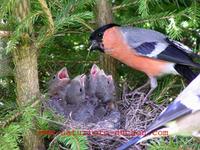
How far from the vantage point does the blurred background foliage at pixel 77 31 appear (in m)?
2.20

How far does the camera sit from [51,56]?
287cm

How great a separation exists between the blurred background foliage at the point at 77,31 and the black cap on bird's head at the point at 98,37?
4cm

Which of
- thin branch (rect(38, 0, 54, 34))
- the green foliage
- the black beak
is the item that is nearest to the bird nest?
the green foliage

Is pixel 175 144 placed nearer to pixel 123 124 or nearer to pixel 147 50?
pixel 123 124

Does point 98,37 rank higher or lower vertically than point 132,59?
higher

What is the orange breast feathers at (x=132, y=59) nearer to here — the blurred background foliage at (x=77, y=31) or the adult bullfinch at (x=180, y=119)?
the blurred background foliage at (x=77, y=31)

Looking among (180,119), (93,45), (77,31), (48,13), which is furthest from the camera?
(93,45)

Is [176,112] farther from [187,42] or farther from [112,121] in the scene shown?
[187,42]

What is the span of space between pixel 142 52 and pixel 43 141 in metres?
0.88

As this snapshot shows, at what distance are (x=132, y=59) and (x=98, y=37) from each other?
0.23m

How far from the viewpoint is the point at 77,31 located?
9.24 ft

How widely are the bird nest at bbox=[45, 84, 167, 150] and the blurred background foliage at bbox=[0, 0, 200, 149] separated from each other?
9 cm

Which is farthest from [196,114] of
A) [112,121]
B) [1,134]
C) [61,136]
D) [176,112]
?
[1,134]

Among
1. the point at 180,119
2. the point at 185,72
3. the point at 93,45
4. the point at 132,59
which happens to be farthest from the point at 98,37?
the point at 180,119
